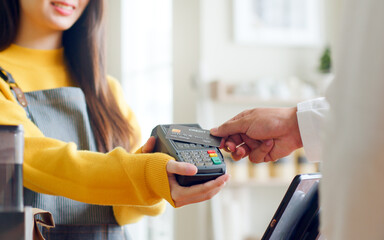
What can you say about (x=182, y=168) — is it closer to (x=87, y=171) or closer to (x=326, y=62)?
(x=87, y=171)

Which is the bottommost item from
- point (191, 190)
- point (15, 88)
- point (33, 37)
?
point (191, 190)

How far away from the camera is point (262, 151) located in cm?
100

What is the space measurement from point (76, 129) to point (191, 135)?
1.03 ft

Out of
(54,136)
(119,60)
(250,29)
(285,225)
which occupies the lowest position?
(285,225)

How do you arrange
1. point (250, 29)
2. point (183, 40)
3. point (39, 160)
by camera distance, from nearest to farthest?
→ point (39, 160) < point (183, 40) < point (250, 29)

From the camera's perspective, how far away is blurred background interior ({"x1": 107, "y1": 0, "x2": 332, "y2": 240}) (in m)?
2.38

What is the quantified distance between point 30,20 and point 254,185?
1.73 m

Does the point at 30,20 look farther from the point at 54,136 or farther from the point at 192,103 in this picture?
the point at 192,103

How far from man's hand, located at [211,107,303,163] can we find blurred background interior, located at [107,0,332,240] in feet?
4.41

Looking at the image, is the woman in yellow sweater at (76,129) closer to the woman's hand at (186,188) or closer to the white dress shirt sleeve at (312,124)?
the woman's hand at (186,188)

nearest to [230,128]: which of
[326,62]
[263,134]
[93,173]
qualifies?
[263,134]

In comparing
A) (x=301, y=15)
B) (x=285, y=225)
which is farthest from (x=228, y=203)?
(x=285, y=225)

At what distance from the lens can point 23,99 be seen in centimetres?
94

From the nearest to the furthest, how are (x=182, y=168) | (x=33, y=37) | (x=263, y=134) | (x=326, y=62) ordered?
1. (x=182, y=168)
2. (x=263, y=134)
3. (x=33, y=37)
4. (x=326, y=62)
